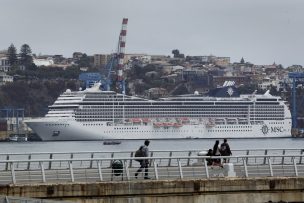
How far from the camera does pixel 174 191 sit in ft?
104

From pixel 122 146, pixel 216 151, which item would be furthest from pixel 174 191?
pixel 122 146

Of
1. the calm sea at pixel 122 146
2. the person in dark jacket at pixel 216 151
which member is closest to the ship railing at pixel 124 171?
the person in dark jacket at pixel 216 151

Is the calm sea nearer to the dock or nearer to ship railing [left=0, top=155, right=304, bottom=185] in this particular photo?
ship railing [left=0, top=155, right=304, bottom=185]

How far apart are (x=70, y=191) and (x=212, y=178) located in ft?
13.9

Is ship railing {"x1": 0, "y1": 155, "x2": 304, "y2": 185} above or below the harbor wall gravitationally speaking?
above

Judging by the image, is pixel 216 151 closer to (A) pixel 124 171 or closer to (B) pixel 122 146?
(A) pixel 124 171

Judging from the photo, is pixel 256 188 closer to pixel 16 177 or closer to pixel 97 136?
pixel 16 177

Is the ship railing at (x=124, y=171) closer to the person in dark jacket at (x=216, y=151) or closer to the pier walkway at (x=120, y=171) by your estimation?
the pier walkway at (x=120, y=171)

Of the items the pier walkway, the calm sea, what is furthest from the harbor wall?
the calm sea

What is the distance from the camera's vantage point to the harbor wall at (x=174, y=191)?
29844mm

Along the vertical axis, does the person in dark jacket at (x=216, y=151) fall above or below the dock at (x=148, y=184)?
above

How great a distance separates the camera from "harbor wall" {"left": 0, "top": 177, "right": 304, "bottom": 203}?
29.8 m

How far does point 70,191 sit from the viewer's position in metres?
30.0

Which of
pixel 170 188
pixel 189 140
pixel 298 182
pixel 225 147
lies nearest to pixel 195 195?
pixel 170 188
